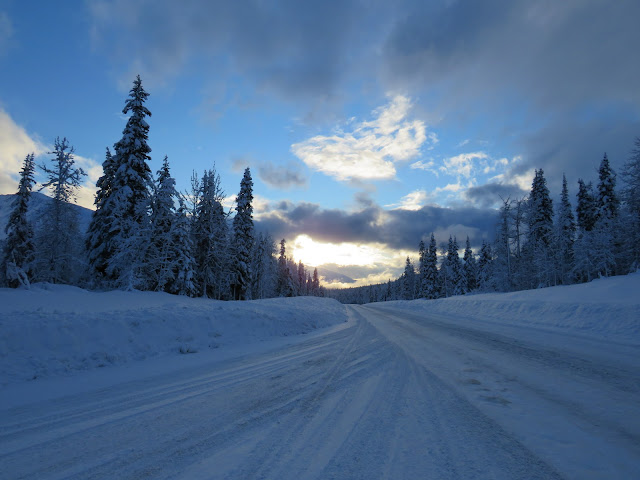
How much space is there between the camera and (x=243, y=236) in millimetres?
40000

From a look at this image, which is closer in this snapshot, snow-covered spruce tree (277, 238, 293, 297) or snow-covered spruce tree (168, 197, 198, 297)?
snow-covered spruce tree (168, 197, 198, 297)

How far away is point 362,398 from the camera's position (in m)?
4.22

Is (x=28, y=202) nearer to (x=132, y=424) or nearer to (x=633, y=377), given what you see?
(x=132, y=424)

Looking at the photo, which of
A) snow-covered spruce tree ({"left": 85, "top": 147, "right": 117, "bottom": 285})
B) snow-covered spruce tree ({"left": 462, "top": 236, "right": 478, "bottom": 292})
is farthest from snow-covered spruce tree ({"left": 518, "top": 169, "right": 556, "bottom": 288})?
snow-covered spruce tree ({"left": 85, "top": 147, "right": 117, "bottom": 285})

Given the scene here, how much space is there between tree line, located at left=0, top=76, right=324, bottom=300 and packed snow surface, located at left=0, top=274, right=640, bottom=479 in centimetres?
2001

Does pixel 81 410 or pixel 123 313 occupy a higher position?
pixel 123 313

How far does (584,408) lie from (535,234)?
49484 mm

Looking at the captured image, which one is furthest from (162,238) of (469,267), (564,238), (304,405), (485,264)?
(469,267)

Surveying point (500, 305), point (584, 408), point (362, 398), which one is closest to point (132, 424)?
point (362, 398)

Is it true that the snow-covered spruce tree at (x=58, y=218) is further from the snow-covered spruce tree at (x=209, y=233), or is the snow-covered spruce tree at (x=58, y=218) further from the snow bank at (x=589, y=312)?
the snow bank at (x=589, y=312)

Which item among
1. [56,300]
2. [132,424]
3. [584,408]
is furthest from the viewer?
[56,300]

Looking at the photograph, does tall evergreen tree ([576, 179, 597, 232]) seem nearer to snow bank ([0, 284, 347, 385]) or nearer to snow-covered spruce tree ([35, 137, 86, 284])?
snow bank ([0, 284, 347, 385])

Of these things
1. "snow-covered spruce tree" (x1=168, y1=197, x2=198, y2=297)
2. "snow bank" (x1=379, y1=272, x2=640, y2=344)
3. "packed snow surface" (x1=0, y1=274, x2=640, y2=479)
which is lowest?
"packed snow surface" (x1=0, y1=274, x2=640, y2=479)

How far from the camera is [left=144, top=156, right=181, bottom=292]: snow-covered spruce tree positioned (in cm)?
2810
